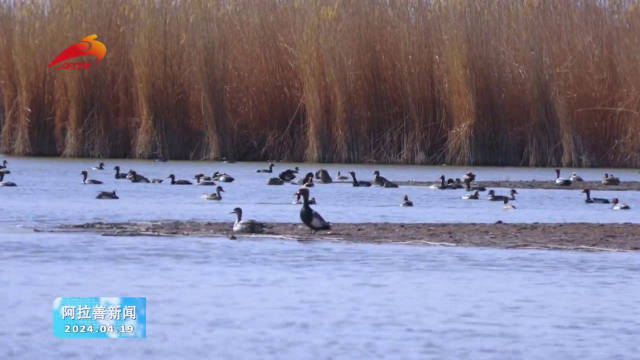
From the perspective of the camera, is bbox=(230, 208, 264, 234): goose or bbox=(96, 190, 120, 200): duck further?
bbox=(96, 190, 120, 200): duck

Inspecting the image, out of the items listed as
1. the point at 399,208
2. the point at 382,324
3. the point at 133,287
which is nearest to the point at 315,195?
the point at 399,208

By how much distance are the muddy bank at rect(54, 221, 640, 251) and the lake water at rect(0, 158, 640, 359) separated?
1.36ft

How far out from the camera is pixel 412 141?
2834cm

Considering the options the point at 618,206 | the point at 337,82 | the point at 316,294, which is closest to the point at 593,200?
the point at 618,206

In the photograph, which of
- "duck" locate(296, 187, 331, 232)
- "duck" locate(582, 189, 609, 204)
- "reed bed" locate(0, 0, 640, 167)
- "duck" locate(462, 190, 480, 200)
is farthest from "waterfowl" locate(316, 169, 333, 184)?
"duck" locate(296, 187, 331, 232)

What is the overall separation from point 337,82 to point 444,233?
14.2 meters

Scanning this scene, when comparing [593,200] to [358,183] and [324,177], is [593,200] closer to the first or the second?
[358,183]

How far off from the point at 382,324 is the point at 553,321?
4.08 feet

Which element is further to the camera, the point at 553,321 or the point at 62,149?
the point at 62,149

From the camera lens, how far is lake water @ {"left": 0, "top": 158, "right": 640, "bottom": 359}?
26.6 feet

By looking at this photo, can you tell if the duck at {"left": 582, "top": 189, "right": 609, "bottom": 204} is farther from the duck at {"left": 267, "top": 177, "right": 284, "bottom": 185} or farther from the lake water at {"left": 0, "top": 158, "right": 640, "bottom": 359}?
the duck at {"left": 267, "top": 177, "right": 284, "bottom": 185}

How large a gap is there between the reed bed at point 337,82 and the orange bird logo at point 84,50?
5.8 inches

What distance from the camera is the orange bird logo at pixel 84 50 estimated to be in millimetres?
30391

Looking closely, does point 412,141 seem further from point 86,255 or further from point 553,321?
point 553,321
